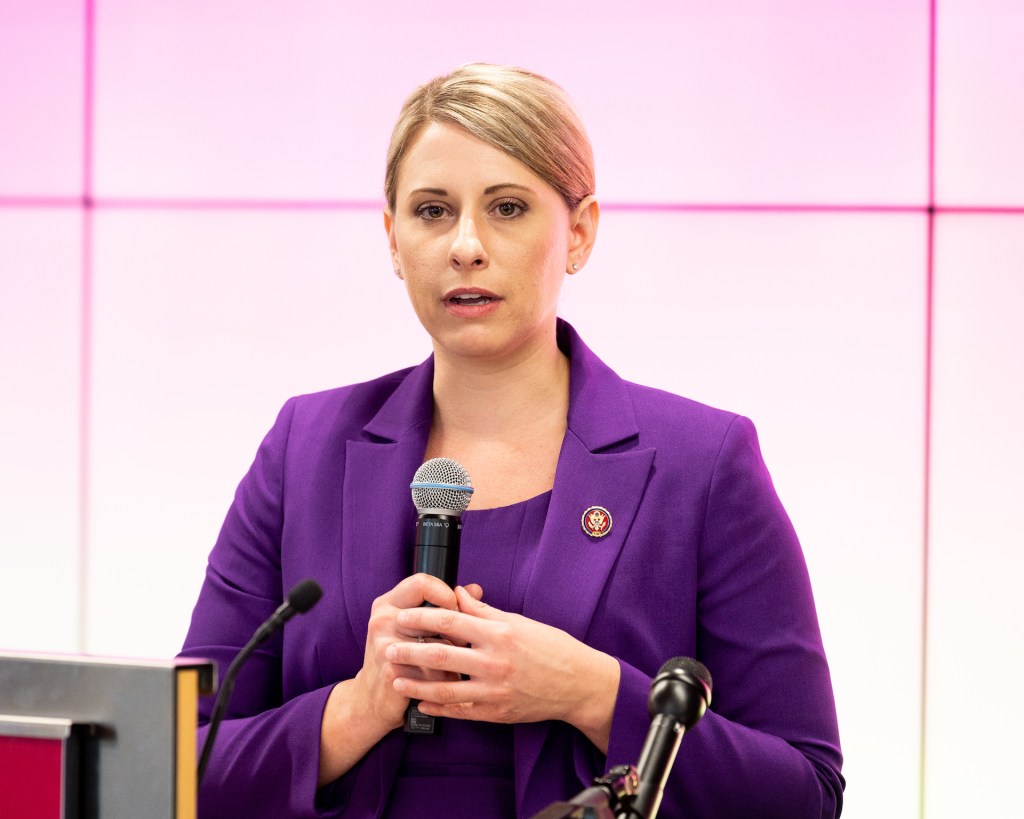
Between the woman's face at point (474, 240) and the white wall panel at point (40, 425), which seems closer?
the woman's face at point (474, 240)

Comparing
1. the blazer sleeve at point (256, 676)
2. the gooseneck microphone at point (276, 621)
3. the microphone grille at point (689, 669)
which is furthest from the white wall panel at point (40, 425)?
the microphone grille at point (689, 669)

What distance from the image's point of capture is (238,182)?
2803 mm

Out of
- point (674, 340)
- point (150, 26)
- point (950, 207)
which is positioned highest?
point (150, 26)

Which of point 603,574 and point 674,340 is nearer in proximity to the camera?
point 603,574

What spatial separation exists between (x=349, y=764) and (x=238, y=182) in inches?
61.6

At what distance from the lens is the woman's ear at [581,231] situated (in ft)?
6.00

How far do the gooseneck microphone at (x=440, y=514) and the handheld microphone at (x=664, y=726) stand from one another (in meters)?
0.43

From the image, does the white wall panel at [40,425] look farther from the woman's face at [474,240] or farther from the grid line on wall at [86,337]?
the woman's face at [474,240]

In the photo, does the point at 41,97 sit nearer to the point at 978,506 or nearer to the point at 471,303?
the point at 471,303

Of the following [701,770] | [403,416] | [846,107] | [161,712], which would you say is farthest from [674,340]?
[161,712]

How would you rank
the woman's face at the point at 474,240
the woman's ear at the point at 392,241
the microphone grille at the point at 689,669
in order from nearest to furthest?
the microphone grille at the point at 689,669 < the woman's face at the point at 474,240 < the woman's ear at the point at 392,241

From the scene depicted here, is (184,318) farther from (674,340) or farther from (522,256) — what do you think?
(522,256)

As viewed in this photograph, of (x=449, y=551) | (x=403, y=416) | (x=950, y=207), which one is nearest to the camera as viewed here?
(x=449, y=551)

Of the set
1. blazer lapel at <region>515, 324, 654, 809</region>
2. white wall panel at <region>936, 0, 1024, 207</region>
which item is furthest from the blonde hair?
white wall panel at <region>936, 0, 1024, 207</region>
